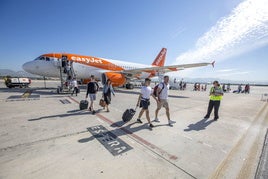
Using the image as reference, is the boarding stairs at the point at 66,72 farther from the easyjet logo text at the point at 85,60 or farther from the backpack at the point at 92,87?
the backpack at the point at 92,87

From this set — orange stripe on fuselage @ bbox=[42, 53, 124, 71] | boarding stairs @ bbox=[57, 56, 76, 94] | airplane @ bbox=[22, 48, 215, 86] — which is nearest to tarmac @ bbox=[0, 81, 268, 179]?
boarding stairs @ bbox=[57, 56, 76, 94]

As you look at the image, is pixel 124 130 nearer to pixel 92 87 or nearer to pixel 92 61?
pixel 92 87

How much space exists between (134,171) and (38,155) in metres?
2.13

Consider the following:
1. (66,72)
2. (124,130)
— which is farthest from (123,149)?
(66,72)

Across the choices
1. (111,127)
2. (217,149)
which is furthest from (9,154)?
(217,149)

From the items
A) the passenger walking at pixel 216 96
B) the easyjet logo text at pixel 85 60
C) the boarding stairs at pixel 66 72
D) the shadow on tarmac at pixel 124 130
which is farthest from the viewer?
the easyjet logo text at pixel 85 60

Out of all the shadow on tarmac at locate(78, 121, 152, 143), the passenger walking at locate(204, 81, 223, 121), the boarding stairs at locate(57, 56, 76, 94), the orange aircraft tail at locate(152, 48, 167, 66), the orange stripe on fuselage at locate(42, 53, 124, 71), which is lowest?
the shadow on tarmac at locate(78, 121, 152, 143)

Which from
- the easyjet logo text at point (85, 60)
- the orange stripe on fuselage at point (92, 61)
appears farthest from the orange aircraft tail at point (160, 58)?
the easyjet logo text at point (85, 60)

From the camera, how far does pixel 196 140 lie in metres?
3.80

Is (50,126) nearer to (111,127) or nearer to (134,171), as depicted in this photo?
(111,127)

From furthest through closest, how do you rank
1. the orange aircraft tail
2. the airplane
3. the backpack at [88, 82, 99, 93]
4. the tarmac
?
the orange aircraft tail, the airplane, the backpack at [88, 82, 99, 93], the tarmac

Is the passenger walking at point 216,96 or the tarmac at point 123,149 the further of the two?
the passenger walking at point 216,96

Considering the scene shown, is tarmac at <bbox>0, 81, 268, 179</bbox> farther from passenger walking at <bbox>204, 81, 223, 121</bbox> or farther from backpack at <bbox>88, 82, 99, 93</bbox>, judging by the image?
backpack at <bbox>88, 82, 99, 93</bbox>

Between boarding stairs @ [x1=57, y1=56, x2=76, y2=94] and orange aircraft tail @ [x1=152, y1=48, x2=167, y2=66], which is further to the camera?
orange aircraft tail @ [x1=152, y1=48, x2=167, y2=66]
